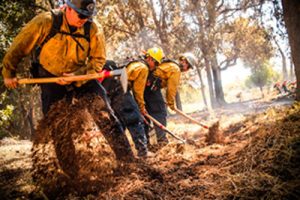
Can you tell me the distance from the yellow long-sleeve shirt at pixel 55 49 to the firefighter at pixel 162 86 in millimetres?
2110

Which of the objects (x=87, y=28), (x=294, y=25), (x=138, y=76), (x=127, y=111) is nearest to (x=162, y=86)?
(x=138, y=76)

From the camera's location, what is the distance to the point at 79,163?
3.15 m

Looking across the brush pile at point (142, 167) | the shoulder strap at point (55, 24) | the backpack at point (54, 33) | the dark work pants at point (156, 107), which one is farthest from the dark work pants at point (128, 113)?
the shoulder strap at point (55, 24)

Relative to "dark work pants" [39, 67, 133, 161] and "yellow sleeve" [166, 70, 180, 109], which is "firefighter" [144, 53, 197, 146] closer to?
"yellow sleeve" [166, 70, 180, 109]

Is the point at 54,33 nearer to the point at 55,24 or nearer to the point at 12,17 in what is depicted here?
the point at 55,24

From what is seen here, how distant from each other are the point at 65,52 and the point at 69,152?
3.71 ft

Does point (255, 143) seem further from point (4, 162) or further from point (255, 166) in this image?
point (4, 162)

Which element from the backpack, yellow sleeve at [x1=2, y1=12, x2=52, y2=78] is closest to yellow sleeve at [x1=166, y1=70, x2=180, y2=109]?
the backpack

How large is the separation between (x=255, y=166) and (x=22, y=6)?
523cm

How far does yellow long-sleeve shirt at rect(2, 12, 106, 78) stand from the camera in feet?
10.5

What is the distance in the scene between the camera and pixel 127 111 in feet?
15.6

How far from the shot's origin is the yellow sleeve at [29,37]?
3.19m

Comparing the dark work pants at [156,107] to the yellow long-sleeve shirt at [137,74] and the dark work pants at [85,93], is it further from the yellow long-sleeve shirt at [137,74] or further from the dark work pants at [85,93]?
the dark work pants at [85,93]

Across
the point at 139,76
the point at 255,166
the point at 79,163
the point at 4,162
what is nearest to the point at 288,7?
the point at 139,76
